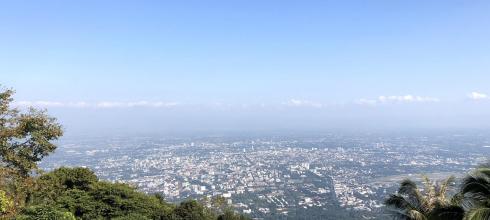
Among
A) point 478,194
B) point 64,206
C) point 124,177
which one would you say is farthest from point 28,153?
point 124,177

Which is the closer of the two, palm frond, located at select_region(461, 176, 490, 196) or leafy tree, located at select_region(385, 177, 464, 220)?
palm frond, located at select_region(461, 176, 490, 196)

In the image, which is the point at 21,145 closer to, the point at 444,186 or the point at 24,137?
the point at 24,137

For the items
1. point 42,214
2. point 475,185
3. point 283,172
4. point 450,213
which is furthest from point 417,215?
point 283,172

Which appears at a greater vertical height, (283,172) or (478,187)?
(478,187)

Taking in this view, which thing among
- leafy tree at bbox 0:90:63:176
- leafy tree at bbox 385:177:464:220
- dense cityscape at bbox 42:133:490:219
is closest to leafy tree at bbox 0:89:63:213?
leafy tree at bbox 0:90:63:176

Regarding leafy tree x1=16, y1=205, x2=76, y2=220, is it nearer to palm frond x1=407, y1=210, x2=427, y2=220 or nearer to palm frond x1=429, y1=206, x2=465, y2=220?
palm frond x1=407, y1=210, x2=427, y2=220

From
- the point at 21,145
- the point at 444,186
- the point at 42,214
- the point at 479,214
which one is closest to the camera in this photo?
the point at 479,214

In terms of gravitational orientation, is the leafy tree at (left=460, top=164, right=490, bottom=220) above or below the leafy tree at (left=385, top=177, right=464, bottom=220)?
above

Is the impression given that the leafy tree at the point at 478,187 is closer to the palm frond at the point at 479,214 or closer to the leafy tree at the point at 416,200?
the palm frond at the point at 479,214
